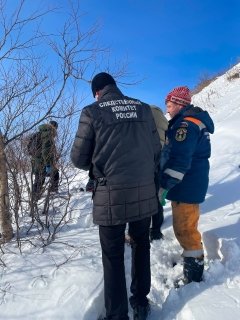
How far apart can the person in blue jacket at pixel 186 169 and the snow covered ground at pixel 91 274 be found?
27 cm

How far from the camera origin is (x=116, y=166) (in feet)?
8.72

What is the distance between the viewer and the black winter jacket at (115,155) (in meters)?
2.63

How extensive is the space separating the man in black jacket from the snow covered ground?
0.46 m

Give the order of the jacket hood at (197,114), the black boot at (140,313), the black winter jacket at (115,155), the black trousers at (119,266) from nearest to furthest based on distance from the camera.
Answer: the black winter jacket at (115,155), the black trousers at (119,266), the black boot at (140,313), the jacket hood at (197,114)

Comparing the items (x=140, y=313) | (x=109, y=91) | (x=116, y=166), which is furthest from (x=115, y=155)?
(x=140, y=313)

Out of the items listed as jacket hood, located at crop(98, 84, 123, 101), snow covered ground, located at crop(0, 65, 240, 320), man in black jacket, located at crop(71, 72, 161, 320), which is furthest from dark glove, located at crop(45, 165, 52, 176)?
jacket hood, located at crop(98, 84, 123, 101)

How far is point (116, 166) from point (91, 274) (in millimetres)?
1304

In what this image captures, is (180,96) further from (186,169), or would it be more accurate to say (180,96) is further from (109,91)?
(109,91)

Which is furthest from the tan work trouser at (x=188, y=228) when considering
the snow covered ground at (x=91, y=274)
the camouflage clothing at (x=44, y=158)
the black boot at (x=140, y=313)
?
the camouflage clothing at (x=44, y=158)

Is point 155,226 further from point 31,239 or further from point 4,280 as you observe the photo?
point 4,280

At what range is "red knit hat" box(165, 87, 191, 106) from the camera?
340cm

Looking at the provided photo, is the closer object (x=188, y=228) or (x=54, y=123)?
(x=188, y=228)

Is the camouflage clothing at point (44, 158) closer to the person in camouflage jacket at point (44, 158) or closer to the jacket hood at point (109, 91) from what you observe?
the person in camouflage jacket at point (44, 158)

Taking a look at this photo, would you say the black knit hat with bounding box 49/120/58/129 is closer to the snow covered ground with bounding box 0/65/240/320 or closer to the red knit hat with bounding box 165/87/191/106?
the snow covered ground with bounding box 0/65/240/320
